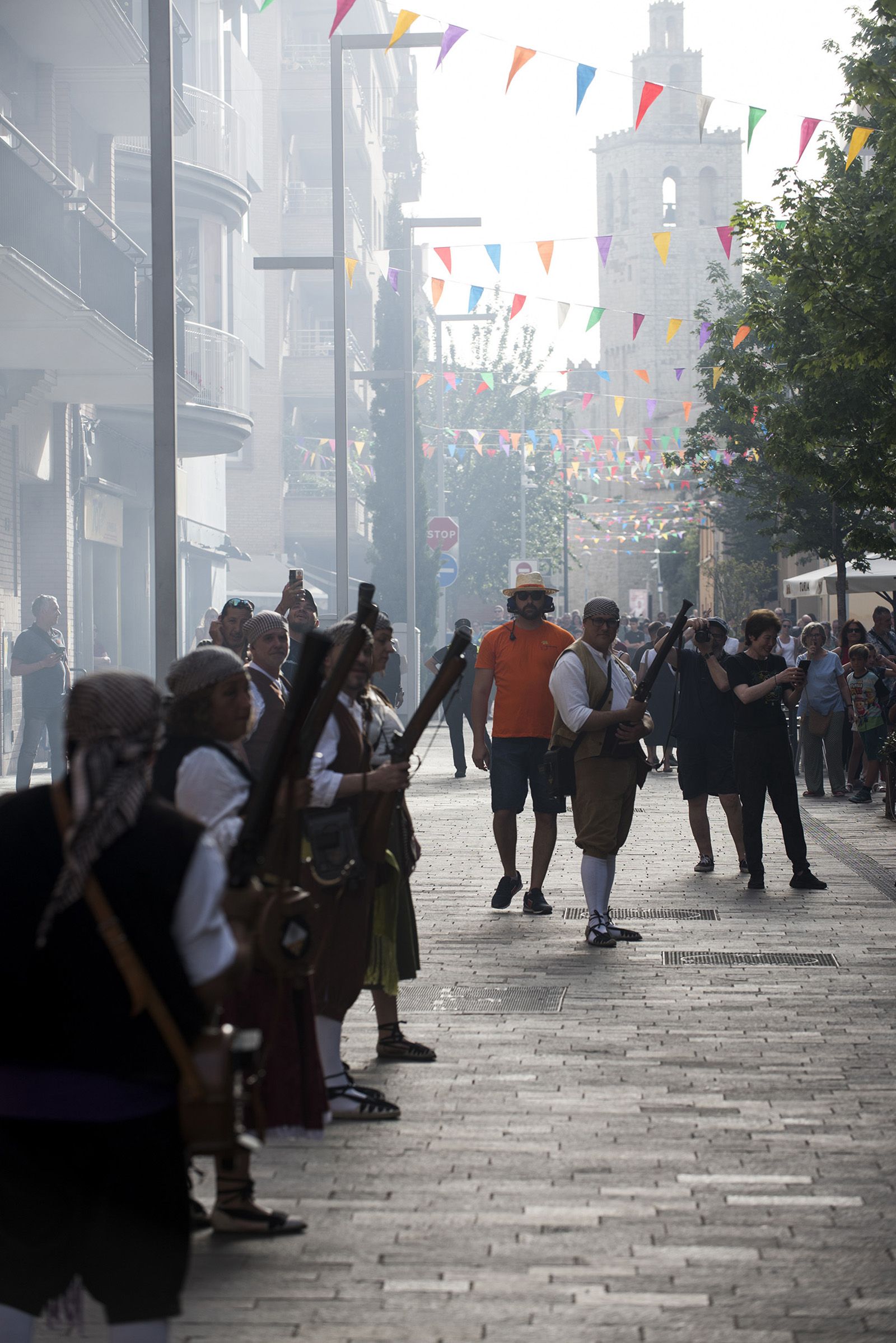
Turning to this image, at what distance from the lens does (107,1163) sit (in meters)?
3.26

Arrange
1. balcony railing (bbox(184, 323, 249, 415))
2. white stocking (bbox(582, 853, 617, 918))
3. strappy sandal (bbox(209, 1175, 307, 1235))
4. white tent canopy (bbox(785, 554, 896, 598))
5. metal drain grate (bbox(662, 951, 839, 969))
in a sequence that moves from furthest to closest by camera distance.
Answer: balcony railing (bbox(184, 323, 249, 415))
white tent canopy (bbox(785, 554, 896, 598))
white stocking (bbox(582, 853, 617, 918))
metal drain grate (bbox(662, 951, 839, 969))
strappy sandal (bbox(209, 1175, 307, 1235))

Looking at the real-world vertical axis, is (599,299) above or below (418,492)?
above

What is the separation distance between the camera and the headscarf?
321 cm

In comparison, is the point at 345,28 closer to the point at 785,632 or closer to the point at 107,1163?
the point at 785,632

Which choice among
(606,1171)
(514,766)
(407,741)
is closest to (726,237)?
(514,766)

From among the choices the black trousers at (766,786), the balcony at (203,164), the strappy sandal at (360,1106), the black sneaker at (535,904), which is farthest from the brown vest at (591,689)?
the balcony at (203,164)

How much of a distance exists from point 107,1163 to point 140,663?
25049 mm

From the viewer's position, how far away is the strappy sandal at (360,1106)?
609 centimetres

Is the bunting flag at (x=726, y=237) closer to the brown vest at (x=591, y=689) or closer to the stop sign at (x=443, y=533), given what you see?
the brown vest at (x=591, y=689)

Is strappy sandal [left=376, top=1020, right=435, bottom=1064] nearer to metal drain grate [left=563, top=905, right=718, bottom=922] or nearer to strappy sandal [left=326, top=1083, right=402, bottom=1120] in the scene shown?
strappy sandal [left=326, top=1083, right=402, bottom=1120]

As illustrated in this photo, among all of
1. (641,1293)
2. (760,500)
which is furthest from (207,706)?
(760,500)

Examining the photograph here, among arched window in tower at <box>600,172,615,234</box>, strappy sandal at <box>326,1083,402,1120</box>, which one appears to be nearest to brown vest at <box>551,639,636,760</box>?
strappy sandal at <box>326,1083,402,1120</box>

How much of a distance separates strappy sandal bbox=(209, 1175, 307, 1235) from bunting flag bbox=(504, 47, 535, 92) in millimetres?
13341

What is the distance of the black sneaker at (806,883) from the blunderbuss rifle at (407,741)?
587cm
